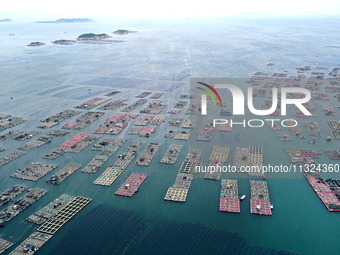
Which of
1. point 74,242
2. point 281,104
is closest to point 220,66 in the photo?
point 281,104

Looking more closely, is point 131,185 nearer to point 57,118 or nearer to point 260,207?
point 260,207

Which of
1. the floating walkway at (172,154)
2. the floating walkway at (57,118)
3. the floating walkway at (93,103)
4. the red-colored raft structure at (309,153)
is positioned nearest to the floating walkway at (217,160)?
the floating walkway at (172,154)

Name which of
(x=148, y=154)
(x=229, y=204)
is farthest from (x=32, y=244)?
(x=229, y=204)

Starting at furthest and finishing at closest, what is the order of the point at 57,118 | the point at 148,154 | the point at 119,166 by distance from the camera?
the point at 57,118 → the point at 148,154 → the point at 119,166

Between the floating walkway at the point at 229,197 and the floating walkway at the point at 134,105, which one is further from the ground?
the floating walkway at the point at 134,105

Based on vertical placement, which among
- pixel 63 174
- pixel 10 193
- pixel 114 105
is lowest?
pixel 10 193

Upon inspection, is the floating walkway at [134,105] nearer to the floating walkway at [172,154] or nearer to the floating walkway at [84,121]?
the floating walkway at [84,121]

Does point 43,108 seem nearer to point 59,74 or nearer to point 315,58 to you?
point 59,74
